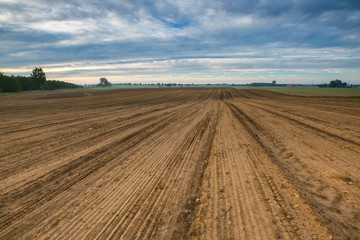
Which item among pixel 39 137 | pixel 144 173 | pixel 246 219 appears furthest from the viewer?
pixel 39 137

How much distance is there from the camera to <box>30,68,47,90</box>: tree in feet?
352

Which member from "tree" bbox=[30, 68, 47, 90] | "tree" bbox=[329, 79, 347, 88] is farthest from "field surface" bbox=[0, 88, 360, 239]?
"tree" bbox=[329, 79, 347, 88]

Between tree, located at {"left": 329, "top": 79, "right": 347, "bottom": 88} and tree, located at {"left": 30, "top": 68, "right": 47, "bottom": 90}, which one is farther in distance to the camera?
tree, located at {"left": 329, "top": 79, "right": 347, "bottom": 88}

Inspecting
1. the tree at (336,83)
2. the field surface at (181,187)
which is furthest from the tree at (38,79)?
the tree at (336,83)

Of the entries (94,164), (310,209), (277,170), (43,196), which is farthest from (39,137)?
(310,209)

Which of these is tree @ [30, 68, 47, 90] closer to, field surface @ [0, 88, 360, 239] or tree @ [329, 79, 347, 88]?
field surface @ [0, 88, 360, 239]

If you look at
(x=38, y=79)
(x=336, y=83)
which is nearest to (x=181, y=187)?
(x=38, y=79)

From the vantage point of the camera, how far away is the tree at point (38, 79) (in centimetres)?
10719

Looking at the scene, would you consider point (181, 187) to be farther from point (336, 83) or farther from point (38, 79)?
point (336, 83)

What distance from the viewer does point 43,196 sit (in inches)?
221

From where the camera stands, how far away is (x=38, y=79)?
10850 cm

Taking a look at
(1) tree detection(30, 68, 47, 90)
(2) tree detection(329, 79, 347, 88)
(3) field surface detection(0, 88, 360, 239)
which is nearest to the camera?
(3) field surface detection(0, 88, 360, 239)

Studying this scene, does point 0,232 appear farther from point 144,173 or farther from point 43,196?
point 144,173

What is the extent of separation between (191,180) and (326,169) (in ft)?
12.8
